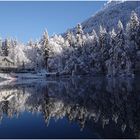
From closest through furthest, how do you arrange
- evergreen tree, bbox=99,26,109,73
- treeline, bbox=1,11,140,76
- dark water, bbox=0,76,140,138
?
dark water, bbox=0,76,140,138, treeline, bbox=1,11,140,76, evergreen tree, bbox=99,26,109,73

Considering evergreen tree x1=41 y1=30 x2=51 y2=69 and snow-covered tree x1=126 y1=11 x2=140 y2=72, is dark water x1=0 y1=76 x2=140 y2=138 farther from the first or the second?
evergreen tree x1=41 y1=30 x2=51 y2=69

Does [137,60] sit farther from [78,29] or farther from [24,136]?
[24,136]

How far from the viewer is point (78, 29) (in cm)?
12112

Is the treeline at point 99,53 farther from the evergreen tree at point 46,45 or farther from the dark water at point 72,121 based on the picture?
the dark water at point 72,121

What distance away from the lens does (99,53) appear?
345 ft

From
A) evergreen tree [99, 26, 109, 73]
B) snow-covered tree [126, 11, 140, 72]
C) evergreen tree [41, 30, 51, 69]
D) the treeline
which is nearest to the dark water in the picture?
the treeline

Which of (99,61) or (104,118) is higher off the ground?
(99,61)

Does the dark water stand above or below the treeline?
below

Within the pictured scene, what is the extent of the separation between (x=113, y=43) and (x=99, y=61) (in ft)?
22.8

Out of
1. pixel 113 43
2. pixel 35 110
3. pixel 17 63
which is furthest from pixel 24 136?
pixel 17 63

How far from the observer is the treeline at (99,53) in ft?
308

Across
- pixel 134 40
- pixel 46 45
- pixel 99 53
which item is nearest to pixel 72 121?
pixel 134 40

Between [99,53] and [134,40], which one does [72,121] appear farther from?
[99,53]

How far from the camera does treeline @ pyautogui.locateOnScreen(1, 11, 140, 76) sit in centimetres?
9375
